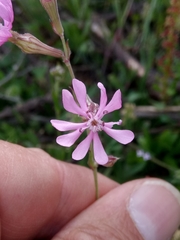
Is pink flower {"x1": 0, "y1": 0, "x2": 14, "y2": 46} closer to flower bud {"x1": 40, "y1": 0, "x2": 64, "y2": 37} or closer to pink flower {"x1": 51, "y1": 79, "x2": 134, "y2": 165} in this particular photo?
flower bud {"x1": 40, "y1": 0, "x2": 64, "y2": 37}

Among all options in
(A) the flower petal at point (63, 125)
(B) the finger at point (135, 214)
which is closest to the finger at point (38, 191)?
(B) the finger at point (135, 214)

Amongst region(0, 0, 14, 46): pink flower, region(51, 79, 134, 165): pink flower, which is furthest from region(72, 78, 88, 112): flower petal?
region(0, 0, 14, 46): pink flower

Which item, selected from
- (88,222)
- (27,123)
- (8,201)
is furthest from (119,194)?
(27,123)

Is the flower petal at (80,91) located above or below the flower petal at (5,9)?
below

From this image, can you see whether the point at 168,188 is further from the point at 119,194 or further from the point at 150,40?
the point at 150,40

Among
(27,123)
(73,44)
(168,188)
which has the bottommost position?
(27,123)

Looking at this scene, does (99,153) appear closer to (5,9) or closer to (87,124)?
(87,124)

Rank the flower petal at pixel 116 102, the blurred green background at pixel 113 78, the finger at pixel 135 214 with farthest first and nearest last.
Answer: the blurred green background at pixel 113 78, the finger at pixel 135 214, the flower petal at pixel 116 102

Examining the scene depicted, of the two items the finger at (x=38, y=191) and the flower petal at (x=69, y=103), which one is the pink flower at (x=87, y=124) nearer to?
the flower petal at (x=69, y=103)
